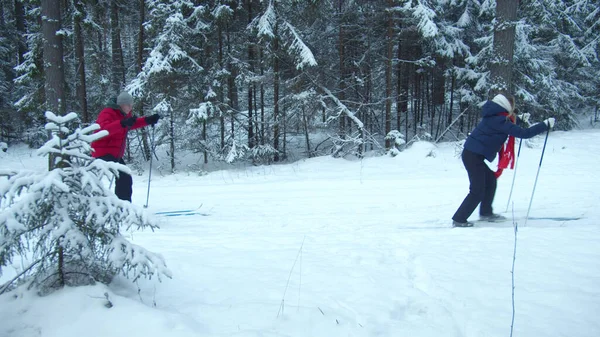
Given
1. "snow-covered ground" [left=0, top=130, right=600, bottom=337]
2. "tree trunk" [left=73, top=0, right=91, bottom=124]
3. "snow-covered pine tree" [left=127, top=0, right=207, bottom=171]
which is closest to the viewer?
"snow-covered ground" [left=0, top=130, right=600, bottom=337]

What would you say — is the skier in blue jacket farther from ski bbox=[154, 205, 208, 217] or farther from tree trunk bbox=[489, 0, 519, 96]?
tree trunk bbox=[489, 0, 519, 96]

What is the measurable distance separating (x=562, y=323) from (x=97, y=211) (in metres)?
3.18

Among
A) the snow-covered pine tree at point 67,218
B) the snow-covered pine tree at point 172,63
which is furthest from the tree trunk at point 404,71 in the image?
the snow-covered pine tree at point 67,218

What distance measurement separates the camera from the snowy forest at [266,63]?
13242mm

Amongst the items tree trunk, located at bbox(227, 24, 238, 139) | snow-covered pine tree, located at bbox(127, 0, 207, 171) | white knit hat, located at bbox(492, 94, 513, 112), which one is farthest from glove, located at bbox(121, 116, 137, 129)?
tree trunk, located at bbox(227, 24, 238, 139)

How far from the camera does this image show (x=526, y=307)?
2.61m

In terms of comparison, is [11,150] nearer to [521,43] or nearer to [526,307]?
[526,307]

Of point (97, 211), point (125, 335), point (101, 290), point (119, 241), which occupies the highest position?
point (97, 211)

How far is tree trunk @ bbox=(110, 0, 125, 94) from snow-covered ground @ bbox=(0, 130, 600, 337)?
13.9 m

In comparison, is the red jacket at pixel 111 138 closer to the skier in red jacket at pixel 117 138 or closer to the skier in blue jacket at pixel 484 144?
the skier in red jacket at pixel 117 138

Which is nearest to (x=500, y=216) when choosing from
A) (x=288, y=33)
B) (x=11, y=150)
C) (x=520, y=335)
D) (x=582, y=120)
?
(x=520, y=335)

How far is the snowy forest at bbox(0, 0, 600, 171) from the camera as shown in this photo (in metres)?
13.2

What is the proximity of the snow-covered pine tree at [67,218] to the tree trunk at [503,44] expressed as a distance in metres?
10.9

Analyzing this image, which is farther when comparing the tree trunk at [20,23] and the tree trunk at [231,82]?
the tree trunk at [20,23]
